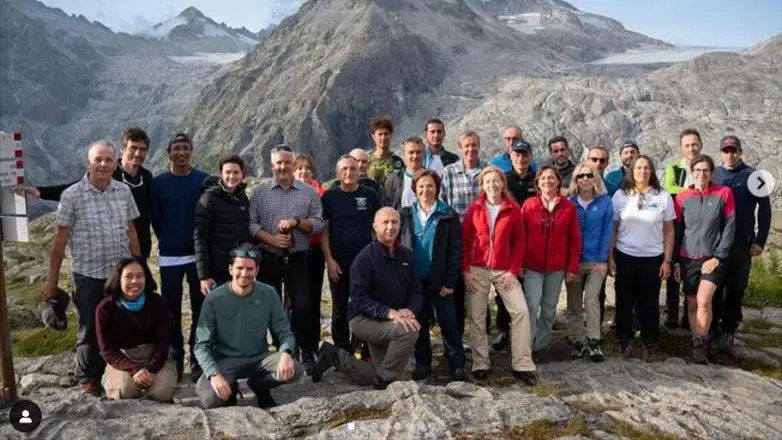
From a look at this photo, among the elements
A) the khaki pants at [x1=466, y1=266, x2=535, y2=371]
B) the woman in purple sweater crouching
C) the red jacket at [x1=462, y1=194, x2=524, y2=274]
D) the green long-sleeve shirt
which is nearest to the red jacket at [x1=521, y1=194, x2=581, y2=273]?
the red jacket at [x1=462, y1=194, x2=524, y2=274]

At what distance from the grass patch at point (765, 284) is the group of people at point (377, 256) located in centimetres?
418

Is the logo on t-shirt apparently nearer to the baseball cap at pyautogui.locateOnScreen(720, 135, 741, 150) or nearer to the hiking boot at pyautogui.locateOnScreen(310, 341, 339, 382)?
the hiking boot at pyautogui.locateOnScreen(310, 341, 339, 382)

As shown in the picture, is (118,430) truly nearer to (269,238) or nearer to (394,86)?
(269,238)

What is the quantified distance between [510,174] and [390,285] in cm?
310

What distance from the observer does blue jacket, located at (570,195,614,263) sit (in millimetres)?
9758

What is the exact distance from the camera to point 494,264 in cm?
905

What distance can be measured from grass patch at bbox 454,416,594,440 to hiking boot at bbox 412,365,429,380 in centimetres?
271

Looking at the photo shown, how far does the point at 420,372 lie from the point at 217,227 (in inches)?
145

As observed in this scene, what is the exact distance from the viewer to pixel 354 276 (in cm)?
858

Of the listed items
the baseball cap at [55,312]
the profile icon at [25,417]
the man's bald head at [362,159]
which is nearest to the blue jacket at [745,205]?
the man's bald head at [362,159]

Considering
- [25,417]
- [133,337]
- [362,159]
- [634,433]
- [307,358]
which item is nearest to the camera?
[25,417]

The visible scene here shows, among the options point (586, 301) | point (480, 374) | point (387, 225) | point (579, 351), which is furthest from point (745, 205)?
point (387, 225)

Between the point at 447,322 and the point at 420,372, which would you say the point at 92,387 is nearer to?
the point at 420,372

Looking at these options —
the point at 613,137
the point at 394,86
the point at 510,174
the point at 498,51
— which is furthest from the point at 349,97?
the point at 510,174
